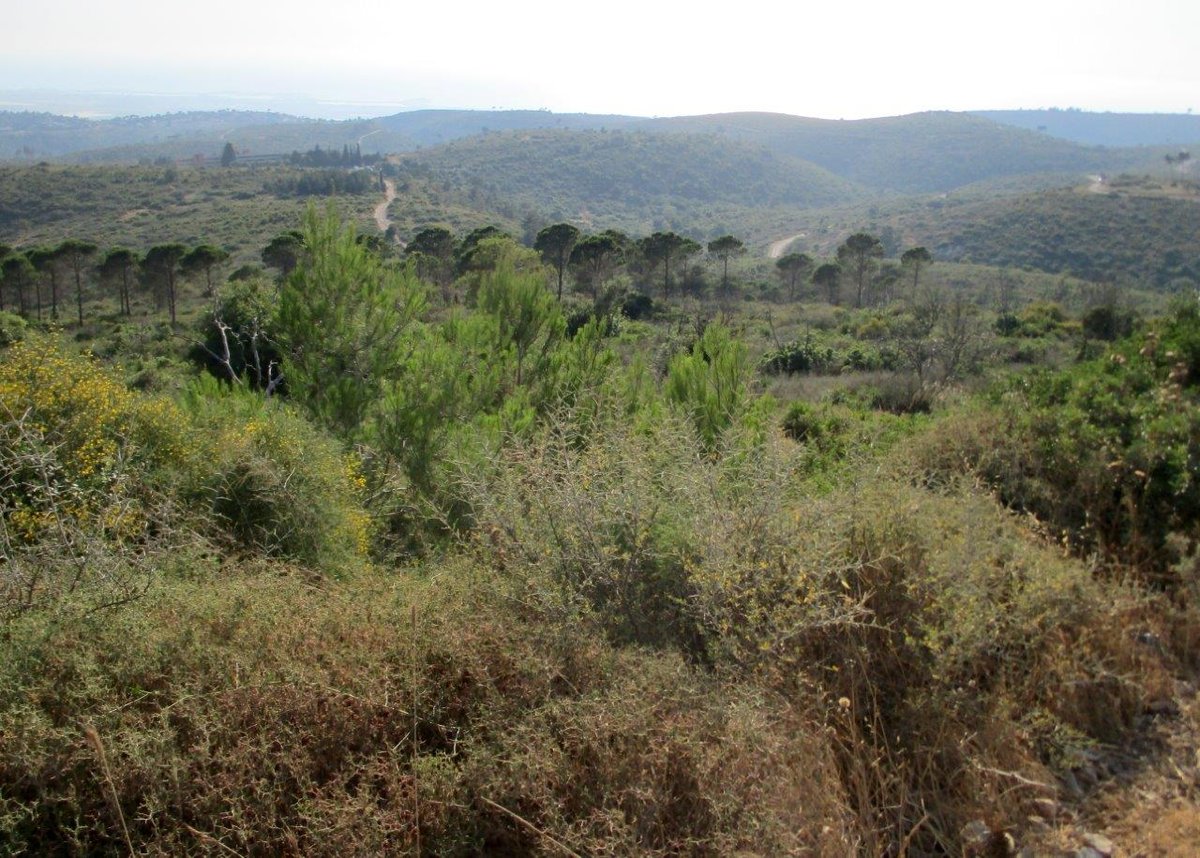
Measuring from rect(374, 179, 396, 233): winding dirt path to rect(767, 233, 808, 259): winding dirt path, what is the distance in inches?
1100

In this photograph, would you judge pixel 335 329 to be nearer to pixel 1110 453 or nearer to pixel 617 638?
pixel 617 638

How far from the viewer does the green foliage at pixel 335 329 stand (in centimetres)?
683

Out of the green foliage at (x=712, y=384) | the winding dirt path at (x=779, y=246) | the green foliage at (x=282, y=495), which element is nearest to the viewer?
the green foliage at (x=282, y=495)

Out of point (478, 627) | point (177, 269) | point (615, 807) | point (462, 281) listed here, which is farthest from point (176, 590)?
point (177, 269)

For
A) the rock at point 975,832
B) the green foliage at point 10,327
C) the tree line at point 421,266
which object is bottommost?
the rock at point 975,832

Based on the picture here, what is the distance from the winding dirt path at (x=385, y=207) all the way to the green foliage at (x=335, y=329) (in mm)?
39204

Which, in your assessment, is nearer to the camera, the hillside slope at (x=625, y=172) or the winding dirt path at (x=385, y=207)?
the winding dirt path at (x=385, y=207)

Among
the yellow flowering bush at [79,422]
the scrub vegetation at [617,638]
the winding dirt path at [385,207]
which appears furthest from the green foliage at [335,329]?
the winding dirt path at [385,207]

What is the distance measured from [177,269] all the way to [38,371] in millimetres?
29359

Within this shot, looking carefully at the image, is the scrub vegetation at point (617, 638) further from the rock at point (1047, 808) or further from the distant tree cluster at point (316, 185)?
the distant tree cluster at point (316, 185)

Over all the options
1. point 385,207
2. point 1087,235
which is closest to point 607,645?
point 1087,235

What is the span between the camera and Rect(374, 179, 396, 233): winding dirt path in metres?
49.7

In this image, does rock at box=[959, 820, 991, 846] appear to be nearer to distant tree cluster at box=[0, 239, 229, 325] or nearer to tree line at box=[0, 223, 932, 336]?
tree line at box=[0, 223, 932, 336]

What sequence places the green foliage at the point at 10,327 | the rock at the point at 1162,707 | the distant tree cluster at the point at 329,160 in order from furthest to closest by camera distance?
the distant tree cluster at the point at 329,160 < the green foliage at the point at 10,327 < the rock at the point at 1162,707
